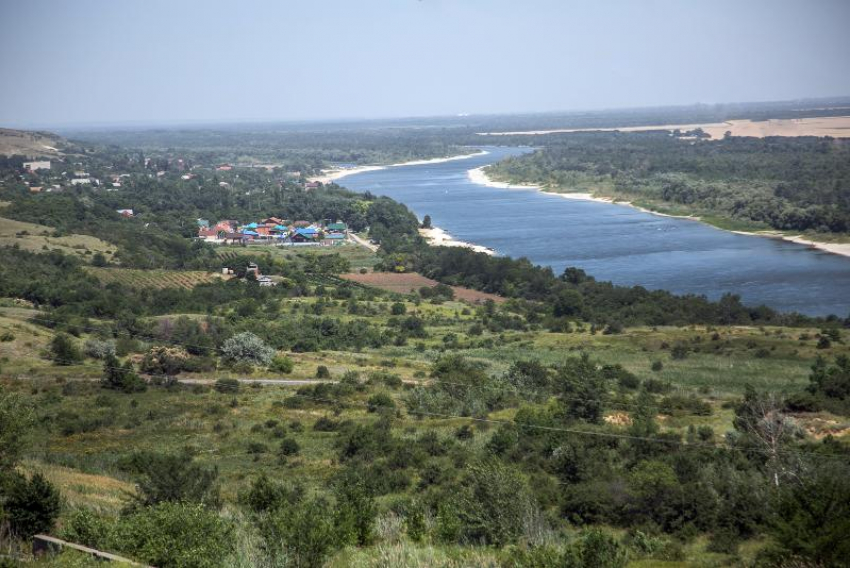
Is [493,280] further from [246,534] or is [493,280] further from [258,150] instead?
[258,150]

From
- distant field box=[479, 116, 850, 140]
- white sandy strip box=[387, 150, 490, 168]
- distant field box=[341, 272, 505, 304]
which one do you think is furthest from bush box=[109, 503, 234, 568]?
white sandy strip box=[387, 150, 490, 168]

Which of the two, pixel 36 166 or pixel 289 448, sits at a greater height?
pixel 36 166

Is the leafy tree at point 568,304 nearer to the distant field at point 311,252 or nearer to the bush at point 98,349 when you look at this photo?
the distant field at point 311,252

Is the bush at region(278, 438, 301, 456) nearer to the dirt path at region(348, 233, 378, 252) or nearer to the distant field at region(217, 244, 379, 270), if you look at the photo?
the distant field at region(217, 244, 379, 270)

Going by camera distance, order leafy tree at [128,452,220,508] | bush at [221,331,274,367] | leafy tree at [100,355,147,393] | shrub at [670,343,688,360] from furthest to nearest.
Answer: shrub at [670,343,688,360] < bush at [221,331,274,367] < leafy tree at [100,355,147,393] < leafy tree at [128,452,220,508]

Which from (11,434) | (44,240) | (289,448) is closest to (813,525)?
(11,434)

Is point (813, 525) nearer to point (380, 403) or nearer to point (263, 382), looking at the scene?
point (380, 403)
